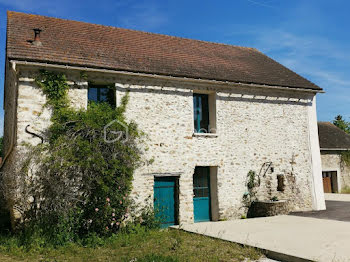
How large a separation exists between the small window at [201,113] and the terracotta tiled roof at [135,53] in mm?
900

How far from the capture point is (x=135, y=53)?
11.7 metres

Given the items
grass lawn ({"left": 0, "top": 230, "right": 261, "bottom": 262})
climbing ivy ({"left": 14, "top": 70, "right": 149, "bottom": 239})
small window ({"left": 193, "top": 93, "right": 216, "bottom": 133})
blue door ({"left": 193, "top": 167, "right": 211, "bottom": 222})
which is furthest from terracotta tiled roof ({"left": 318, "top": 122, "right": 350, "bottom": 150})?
climbing ivy ({"left": 14, "top": 70, "right": 149, "bottom": 239})

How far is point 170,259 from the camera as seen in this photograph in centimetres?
610

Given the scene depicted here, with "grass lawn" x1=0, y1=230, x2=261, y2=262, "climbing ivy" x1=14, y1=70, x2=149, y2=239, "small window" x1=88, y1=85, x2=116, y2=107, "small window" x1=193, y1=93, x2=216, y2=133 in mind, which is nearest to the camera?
"grass lawn" x1=0, y1=230, x2=261, y2=262

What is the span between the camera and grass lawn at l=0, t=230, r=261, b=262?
21.7 ft

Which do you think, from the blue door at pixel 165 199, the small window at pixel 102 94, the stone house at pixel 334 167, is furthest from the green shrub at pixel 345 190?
the small window at pixel 102 94

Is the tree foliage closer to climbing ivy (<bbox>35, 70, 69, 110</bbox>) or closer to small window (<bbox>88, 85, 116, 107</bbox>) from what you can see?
climbing ivy (<bbox>35, 70, 69, 110</bbox>)

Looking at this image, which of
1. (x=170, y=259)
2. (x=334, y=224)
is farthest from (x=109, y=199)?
(x=334, y=224)

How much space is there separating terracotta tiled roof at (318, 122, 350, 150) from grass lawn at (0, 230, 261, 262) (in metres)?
14.5

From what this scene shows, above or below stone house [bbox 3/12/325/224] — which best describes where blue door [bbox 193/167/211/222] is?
below

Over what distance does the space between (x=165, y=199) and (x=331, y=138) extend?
14913 millimetres

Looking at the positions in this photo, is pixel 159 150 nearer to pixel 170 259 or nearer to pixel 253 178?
pixel 253 178

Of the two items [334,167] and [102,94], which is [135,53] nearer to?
[102,94]

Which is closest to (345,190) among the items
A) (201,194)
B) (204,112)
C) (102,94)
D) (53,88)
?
(201,194)
